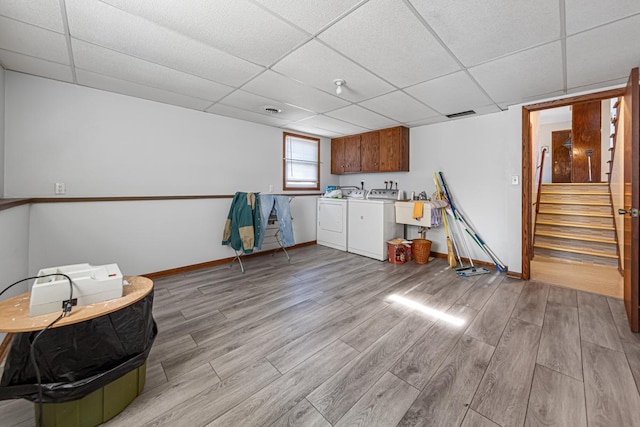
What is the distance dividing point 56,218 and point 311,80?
2999 mm

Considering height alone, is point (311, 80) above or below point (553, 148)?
below

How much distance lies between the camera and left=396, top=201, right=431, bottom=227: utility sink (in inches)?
148

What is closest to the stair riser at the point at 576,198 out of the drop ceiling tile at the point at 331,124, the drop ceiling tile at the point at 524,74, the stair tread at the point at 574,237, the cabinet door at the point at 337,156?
the stair tread at the point at 574,237

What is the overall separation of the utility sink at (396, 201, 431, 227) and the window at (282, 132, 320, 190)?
1.85 metres

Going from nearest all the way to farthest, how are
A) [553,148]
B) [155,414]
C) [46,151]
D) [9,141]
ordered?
1. [155,414]
2. [9,141]
3. [46,151]
4. [553,148]

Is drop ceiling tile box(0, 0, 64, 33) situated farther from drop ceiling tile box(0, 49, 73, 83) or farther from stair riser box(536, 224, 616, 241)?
stair riser box(536, 224, 616, 241)

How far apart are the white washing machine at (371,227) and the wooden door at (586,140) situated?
188 inches

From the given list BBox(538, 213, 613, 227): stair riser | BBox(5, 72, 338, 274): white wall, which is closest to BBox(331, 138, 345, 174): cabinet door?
BBox(5, 72, 338, 274): white wall

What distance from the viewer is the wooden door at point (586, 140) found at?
5371 mm

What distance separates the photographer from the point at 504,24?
1.67 metres

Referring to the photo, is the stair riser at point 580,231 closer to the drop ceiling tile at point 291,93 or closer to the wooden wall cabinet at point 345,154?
the wooden wall cabinet at point 345,154

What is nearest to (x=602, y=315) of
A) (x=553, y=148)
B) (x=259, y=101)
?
(x=259, y=101)

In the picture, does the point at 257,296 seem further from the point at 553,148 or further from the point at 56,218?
the point at 553,148

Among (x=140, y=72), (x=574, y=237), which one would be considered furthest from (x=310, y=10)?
(x=574, y=237)
